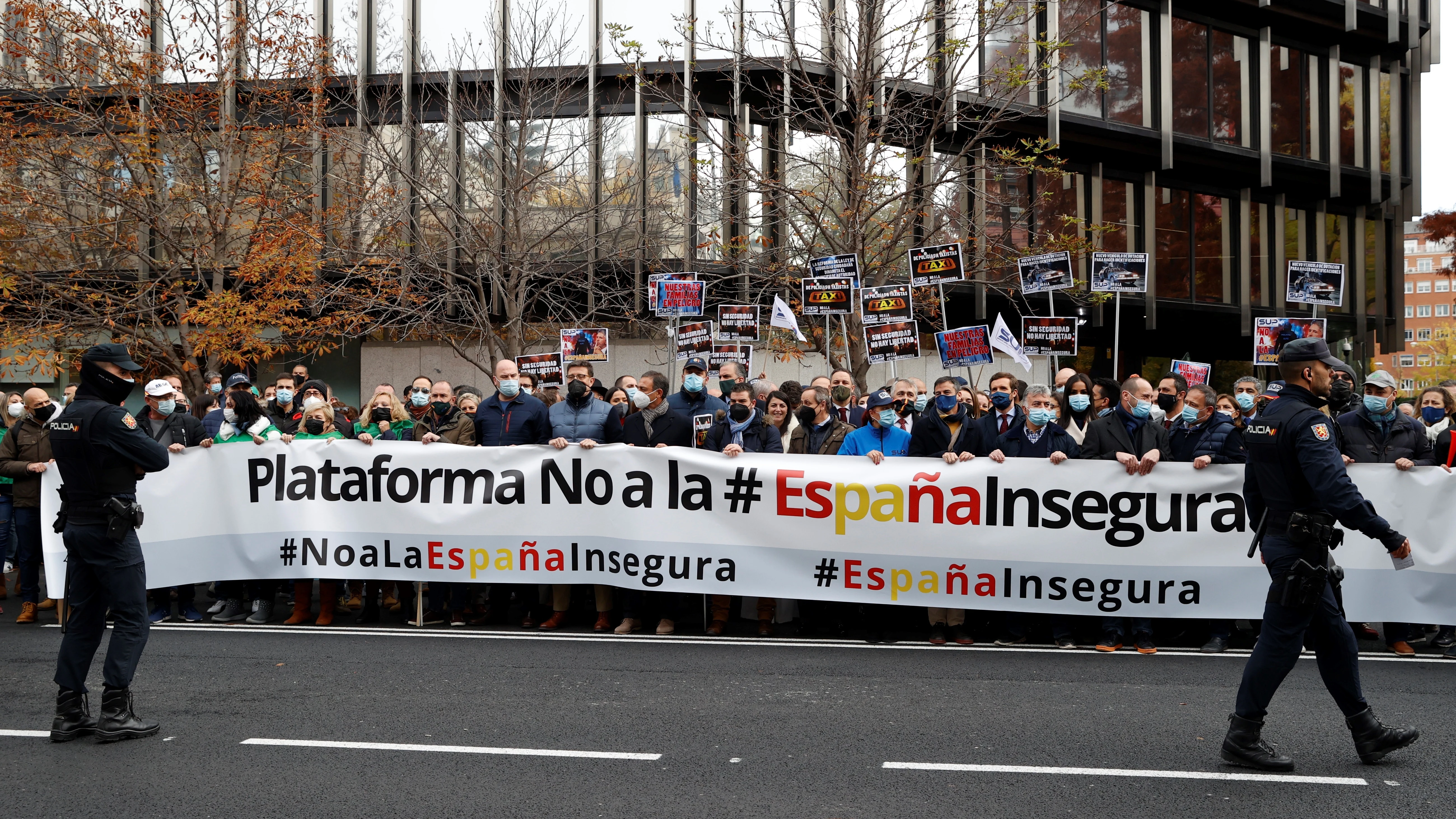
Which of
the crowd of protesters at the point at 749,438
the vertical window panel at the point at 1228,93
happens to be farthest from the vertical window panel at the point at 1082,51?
the crowd of protesters at the point at 749,438

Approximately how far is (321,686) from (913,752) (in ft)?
12.1

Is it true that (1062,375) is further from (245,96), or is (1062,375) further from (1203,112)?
(1203,112)

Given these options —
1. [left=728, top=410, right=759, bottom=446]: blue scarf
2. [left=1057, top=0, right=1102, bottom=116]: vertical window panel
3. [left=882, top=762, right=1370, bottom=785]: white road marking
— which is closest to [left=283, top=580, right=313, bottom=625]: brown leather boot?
[left=728, top=410, right=759, bottom=446]: blue scarf

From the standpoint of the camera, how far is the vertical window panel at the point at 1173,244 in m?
27.8

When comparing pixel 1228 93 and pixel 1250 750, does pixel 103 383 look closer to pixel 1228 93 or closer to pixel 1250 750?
pixel 1250 750

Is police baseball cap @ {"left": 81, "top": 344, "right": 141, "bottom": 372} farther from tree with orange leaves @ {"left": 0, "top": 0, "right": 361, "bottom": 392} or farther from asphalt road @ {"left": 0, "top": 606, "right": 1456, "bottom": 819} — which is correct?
tree with orange leaves @ {"left": 0, "top": 0, "right": 361, "bottom": 392}

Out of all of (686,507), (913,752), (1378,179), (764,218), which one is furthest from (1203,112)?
(913,752)

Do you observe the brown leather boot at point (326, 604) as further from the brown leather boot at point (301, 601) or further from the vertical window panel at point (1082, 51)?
→ the vertical window panel at point (1082, 51)

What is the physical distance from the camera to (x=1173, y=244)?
28.0 metres

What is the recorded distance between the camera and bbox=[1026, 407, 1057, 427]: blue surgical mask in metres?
9.41

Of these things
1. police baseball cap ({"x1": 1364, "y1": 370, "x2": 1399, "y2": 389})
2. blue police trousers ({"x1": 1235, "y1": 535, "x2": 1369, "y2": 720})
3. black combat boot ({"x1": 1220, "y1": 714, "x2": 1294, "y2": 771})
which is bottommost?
black combat boot ({"x1": 1220, "y1": 714, "x2": 1294, "y2": 771})

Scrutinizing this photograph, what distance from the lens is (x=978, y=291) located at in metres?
24.1

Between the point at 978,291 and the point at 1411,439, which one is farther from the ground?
the point at 978,291

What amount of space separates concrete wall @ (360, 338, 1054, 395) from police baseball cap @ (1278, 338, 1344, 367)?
16.9 meters
